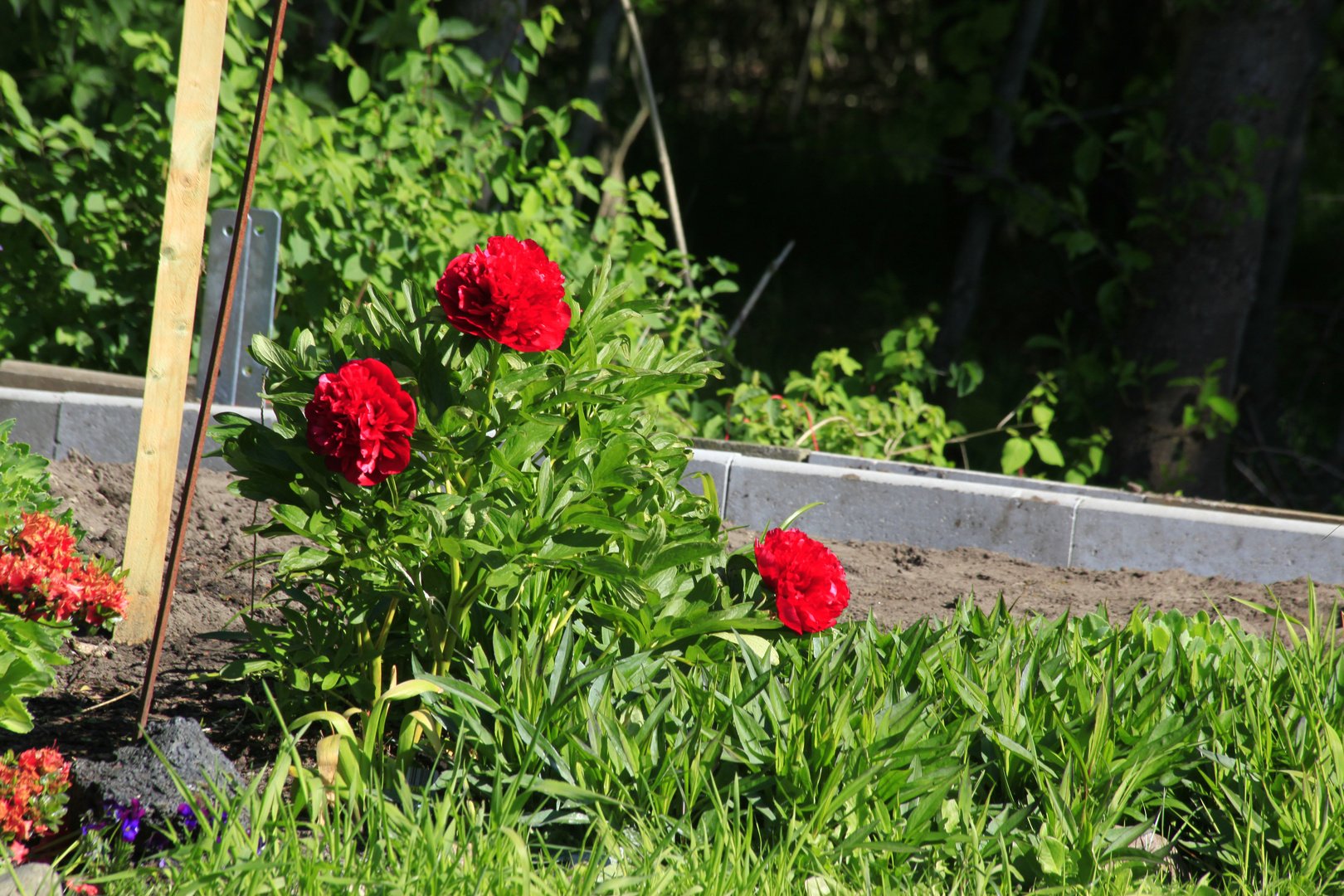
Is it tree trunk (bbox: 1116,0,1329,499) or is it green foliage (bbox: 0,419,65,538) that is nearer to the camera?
green foliage (bbox: 0,419,65,538)

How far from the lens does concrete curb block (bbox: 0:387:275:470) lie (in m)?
2.89

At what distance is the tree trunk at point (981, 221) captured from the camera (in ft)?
18.7

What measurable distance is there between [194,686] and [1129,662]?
6.22 feet

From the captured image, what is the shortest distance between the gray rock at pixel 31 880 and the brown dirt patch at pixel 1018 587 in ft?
5.50

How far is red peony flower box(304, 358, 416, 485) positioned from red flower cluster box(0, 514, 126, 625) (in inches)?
22.5

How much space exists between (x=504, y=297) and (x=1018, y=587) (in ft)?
6.05

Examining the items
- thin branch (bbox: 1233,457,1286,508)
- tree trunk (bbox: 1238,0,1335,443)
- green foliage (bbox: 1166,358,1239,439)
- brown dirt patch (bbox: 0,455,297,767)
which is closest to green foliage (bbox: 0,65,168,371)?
brown dirt patch (bbox: 0,455,297,767)

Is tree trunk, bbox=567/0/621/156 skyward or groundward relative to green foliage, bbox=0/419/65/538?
skyward

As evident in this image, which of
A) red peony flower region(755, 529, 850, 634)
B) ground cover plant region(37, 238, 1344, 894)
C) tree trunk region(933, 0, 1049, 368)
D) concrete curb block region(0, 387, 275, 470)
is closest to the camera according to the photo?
ground cover plant region(37, 238, 1344, 894)

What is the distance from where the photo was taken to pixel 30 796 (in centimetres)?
144

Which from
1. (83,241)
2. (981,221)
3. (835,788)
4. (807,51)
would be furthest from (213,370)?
(807,51)

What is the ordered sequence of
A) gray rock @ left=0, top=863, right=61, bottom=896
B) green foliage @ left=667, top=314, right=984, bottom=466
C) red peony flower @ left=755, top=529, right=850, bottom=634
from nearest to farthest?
gray rock @ left=0, top=863, right=61, bottom=896 → red peony flower @ left=755, top=529, right=850, bottom=634 → green foliage @ left=667, top=314, right=984, bottom=466

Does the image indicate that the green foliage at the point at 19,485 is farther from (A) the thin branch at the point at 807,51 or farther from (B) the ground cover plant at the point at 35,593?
(A) the thin branch at the point at 807,51

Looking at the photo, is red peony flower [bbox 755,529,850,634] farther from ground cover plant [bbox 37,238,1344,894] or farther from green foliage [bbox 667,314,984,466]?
green foliage [bbox 667,314,984,466]
